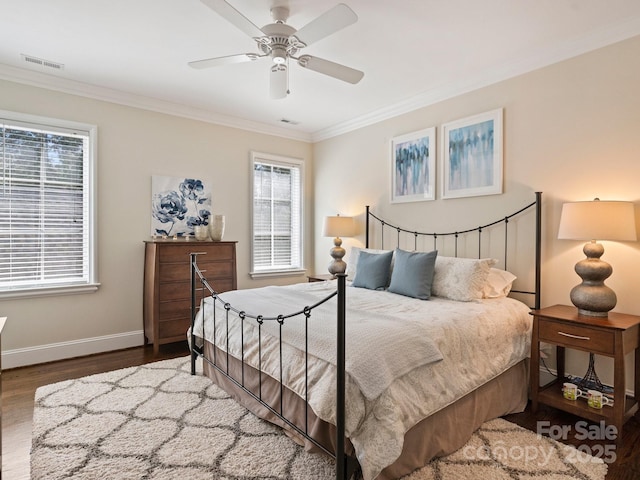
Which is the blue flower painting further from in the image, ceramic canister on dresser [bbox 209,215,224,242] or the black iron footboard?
the black iron footboard

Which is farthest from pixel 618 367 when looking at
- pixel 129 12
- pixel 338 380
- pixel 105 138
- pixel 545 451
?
pixel 105 138

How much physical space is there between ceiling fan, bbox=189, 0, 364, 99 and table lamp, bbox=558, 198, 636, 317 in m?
1.81

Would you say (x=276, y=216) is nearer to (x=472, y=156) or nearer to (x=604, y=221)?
(x=472, y=156)

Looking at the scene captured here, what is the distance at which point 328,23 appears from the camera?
2.14m

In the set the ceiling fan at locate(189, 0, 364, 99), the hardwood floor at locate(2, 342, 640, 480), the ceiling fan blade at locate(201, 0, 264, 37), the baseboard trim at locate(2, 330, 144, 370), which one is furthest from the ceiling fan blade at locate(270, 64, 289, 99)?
the baseboard trim at locate(2, 330, 144, 370)

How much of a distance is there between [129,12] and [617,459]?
160 inches

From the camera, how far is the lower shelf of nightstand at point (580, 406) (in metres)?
2.28

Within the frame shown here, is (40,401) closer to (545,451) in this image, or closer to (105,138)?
(105,138)

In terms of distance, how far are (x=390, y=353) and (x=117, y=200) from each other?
341 centimetres

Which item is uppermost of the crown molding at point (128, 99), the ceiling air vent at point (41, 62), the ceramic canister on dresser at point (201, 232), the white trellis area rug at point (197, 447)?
the ceiling air vent at point (41, 62)

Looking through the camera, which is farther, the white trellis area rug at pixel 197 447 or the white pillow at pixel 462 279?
the white pillow at pixel 462 279

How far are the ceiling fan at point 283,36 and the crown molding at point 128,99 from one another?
1.79 meters

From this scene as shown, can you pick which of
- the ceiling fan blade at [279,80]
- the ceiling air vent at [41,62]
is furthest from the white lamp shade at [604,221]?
the ceiling air vent at [41,62]

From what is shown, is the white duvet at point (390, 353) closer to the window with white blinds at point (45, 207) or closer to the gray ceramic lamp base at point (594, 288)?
the gray ceramic lamp base at point (594, 288)
